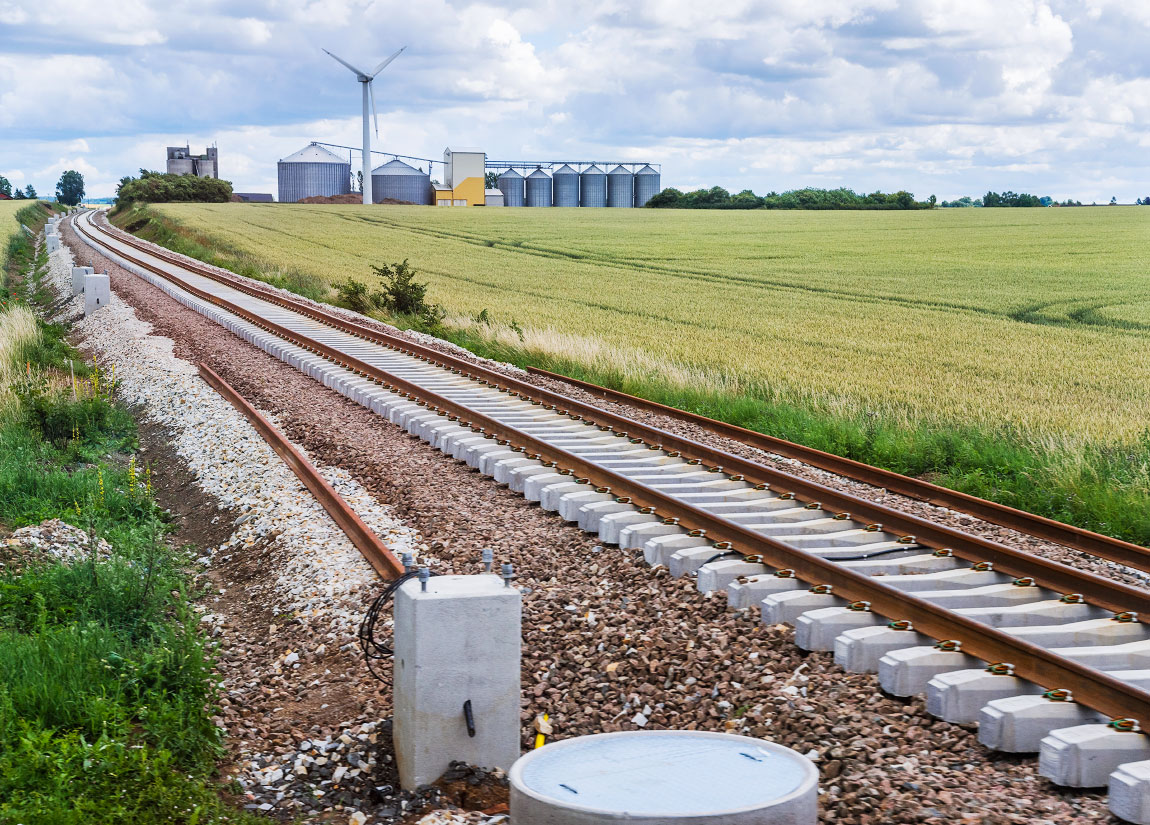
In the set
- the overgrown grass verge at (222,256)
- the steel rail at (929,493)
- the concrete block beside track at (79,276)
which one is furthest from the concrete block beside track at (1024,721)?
the overgrown grass verge at (222,256)

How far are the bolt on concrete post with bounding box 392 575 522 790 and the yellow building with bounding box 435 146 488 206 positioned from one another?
Result: 12943 cm

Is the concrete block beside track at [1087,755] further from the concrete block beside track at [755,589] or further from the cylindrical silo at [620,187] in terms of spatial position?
the cylindrical silo at [620,187]

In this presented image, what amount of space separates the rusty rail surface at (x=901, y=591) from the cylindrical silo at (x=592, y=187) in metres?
124

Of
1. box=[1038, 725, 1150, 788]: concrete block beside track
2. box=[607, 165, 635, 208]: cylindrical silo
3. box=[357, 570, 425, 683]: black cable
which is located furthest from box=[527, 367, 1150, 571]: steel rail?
box=[607, 165, 635, 208]: cylindrical silo

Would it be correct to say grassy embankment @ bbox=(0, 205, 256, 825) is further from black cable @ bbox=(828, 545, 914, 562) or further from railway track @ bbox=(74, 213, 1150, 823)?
black cable @ bbox=(828, 545, 914, 562)

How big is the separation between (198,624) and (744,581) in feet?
12.7

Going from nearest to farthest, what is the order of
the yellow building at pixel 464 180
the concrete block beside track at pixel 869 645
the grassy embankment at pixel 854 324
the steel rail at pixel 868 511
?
the concrete block beside track at pixel 869 645 → the steel rail at pixel 868 511 → the grassy embankment at pixel 854 324 → the yellow building at pixel 464 180

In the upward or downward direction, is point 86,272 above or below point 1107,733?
Result: above

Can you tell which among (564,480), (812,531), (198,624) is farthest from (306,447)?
(812,531)

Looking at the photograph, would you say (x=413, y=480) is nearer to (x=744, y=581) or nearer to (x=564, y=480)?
(x=564, y=480)

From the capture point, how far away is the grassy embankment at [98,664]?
5.00m

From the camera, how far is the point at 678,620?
688cm

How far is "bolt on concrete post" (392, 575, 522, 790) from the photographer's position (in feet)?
17.4

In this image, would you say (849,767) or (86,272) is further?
(86,272)
